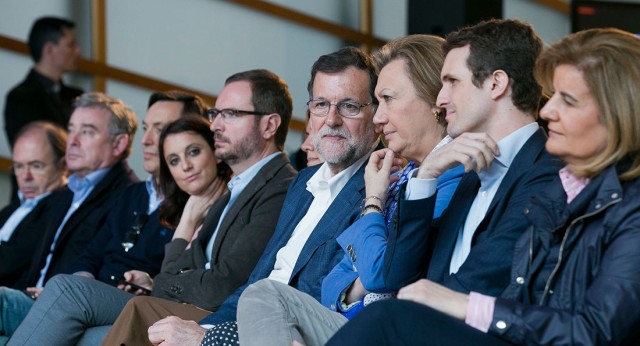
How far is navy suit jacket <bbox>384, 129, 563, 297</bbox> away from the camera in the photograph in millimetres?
2611

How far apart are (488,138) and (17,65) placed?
468 cm

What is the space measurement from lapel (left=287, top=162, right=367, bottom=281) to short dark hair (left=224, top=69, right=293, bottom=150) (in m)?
0.97

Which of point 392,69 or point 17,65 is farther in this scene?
point 17,65

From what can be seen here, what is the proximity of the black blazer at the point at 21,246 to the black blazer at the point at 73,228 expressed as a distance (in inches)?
2.2

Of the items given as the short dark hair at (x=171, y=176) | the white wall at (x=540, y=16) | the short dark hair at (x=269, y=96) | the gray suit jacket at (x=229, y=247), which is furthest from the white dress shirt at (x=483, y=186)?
the white wall at (x=540, y=16)

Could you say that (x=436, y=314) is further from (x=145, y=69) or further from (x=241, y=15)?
(x=241, y=15)

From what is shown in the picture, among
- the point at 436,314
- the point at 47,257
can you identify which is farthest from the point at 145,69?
the point at 436,314

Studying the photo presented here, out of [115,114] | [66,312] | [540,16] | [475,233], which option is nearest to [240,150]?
[66,312]

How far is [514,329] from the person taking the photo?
7.41 feet

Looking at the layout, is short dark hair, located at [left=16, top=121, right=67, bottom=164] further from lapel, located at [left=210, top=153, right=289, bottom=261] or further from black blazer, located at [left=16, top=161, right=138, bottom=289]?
lapel, located at [left=210, top=153, right=289, bottom=261]

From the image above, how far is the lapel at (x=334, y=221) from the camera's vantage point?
11.1 ft

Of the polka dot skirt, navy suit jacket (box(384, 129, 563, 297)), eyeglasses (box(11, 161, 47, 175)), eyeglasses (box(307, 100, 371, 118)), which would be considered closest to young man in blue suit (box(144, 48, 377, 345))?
eyeglasses (box(307, 100, 371, 118))

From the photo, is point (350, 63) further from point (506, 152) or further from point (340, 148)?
point (506, 152)

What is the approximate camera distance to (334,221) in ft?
11.2
